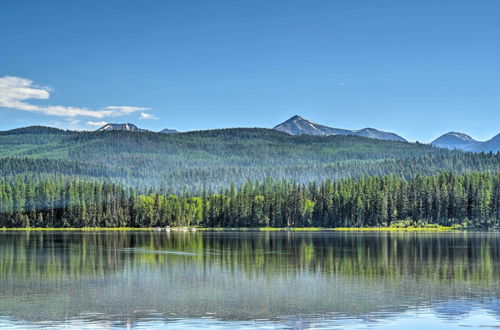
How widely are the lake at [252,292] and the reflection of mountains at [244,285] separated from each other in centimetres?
8

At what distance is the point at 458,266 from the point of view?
212ft

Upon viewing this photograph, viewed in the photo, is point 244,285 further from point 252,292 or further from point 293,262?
point 293,262

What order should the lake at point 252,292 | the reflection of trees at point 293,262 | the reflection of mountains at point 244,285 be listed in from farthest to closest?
the reflection of trees at point 293,262
the reflection of mountains at point 244,285
the lake at point 252,292

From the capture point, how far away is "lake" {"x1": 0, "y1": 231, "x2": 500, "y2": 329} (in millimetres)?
35344

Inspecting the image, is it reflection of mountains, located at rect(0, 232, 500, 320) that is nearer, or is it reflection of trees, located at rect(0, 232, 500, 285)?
reflection of mountains, located at rect(0, 232, 500, 320)

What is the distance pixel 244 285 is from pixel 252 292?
3805 mm

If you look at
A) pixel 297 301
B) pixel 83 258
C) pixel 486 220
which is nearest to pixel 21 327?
pixel 297 301

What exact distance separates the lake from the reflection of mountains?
77 millimetres

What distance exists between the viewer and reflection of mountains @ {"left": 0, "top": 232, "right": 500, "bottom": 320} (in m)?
39.1

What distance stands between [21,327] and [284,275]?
27.7 m

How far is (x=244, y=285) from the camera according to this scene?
163 feet

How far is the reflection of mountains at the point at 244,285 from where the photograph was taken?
128 feet

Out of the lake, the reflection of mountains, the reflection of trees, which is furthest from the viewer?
the reflection of trees

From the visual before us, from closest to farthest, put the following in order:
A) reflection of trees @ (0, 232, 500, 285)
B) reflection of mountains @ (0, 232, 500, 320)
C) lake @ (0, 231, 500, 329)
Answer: lake @ (0, 231, 500, 329)
reflection of mountains @ (0, 232, 500, 320)
reflection of trees @ (0, 232, 500, 285)
